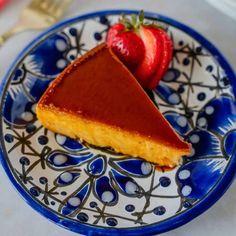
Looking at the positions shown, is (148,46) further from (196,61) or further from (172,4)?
(172,4)

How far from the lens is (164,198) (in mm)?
1113

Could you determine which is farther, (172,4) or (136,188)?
(172,4)

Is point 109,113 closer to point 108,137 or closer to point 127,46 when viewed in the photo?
point 108,137

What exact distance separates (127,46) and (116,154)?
271 mm

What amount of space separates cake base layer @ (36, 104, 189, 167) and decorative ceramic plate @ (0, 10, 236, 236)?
0.07 feet

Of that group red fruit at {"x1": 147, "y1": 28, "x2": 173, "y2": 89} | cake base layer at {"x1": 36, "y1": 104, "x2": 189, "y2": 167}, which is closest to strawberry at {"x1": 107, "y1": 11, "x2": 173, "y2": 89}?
red fruit at {"x1": 147, "y1": 28, "x2": 173, "y2": 89}

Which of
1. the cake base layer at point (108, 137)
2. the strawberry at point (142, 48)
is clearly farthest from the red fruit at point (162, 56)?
the cake base layer at point (108, 137)

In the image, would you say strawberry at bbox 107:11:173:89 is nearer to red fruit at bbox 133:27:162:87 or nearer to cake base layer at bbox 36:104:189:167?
red fruit at bbox 133:27:162:87

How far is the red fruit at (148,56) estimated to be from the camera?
1.26 metres

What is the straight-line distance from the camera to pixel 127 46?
1.26m

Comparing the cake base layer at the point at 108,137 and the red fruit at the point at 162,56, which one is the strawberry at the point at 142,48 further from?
the cake base layer at the point at 108,137

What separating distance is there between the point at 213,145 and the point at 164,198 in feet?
0.58

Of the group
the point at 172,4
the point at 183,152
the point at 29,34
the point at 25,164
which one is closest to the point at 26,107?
the point at 25,164

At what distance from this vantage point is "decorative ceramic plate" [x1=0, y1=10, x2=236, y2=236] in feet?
3.54
